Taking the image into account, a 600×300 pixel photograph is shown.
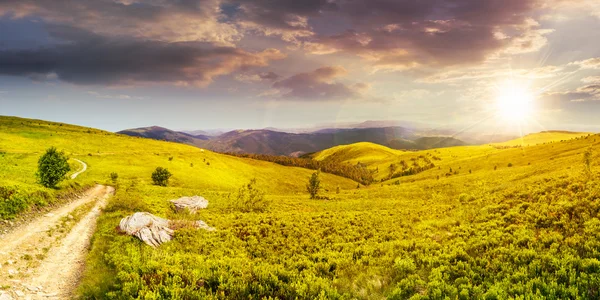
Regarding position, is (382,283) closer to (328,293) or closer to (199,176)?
(328,293)

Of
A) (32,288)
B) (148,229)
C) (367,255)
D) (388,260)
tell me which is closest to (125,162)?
(148,229)

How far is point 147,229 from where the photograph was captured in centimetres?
2305

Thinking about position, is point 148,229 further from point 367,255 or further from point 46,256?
point 367,255

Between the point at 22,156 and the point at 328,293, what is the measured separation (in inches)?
4021

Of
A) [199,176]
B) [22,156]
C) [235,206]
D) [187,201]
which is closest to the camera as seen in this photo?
[187,201]

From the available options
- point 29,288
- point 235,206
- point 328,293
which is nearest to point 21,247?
point 29,288

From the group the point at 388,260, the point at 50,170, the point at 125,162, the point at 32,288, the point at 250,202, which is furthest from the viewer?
the point at 125,162

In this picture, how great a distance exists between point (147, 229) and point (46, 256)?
6.25m

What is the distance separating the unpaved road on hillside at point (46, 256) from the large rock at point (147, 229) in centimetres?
311

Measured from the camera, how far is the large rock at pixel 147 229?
72.7ft

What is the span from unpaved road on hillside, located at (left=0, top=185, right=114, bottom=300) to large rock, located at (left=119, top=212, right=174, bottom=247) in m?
3.11

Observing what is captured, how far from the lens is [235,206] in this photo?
151 feet

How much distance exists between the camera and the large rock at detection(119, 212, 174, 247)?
22164 mm

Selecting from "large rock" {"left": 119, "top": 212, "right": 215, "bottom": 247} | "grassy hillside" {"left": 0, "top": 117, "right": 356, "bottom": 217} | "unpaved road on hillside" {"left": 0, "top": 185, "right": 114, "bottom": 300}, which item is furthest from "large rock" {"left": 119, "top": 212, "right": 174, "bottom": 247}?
"grassy hillside" {"left": 0, "top": 117, "right": 356, "bottom": 217}
